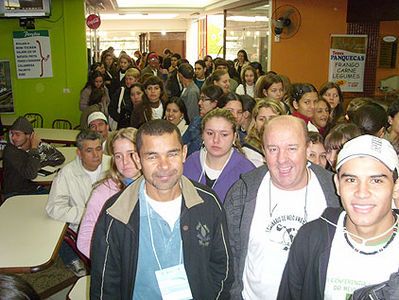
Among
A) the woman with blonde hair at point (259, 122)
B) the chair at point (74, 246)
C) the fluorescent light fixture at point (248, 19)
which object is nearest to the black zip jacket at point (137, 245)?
the chair at point (74, 246)

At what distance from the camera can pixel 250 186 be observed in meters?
2.18

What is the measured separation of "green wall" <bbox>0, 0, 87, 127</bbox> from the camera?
344 inches

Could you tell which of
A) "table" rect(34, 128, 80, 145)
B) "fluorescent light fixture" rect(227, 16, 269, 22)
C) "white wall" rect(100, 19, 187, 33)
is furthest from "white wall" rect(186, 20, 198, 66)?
"table" rect(34, 128, 80, 145)

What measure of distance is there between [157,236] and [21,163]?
10.3ft

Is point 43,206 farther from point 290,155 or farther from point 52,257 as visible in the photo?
point 290,155

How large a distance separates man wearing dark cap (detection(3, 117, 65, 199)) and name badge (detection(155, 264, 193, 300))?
3.10m

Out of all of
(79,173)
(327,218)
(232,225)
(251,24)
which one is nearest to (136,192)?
(232,225)

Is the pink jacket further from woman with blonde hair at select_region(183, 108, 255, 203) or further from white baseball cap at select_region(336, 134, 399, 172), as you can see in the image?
white baseball cap at select_region(336, 134, 399, 172)

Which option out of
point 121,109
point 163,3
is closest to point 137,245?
point 121,109

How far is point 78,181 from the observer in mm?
3596

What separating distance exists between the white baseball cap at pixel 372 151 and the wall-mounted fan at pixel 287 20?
7762 millimetres

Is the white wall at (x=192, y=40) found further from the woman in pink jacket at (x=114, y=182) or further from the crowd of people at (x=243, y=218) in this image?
the crowd of people at (x=243, y=218)

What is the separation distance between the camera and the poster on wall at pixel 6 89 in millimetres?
8750

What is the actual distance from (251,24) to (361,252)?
32.6 feet
